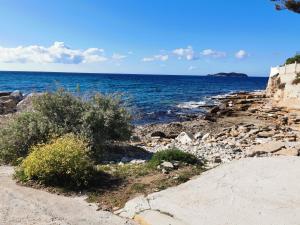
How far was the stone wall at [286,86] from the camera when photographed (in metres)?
34.0

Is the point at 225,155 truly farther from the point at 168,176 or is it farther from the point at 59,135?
the point at 59,135

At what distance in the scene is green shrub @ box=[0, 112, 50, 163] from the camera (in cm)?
1213

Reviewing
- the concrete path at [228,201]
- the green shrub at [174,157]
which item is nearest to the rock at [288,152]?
the concrete path at [228,201]

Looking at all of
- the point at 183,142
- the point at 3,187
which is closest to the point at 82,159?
the point at 3,187

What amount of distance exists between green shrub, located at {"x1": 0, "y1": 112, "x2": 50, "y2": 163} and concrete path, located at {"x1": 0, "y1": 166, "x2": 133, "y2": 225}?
334 cm

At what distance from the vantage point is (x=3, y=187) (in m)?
8.98

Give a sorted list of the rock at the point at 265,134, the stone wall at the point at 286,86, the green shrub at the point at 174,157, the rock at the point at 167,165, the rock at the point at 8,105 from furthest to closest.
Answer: the stone wall at the point at 286,86
the rock at the point at 8,105
the rock at the point at 265,134
the green shrub at the point at 174,157
the rock at the point at 167,165

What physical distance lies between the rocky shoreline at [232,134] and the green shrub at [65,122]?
2.04 meters

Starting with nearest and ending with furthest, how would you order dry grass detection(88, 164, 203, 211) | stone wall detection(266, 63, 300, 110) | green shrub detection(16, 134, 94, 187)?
dry grass detection(88, 164, 203, 211) → green shrub detection(16, 134, 94, 187) → stone wall detection(266, 63, 300, 110)

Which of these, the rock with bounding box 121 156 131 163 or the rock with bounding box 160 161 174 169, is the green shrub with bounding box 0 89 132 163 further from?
A: the rock with bounding box 160 161 174 169

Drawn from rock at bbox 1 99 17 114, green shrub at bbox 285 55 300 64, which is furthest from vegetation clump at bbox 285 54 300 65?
rock at bbox 1 99 17 114

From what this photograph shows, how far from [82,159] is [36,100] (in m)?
4.66

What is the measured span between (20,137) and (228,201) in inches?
284

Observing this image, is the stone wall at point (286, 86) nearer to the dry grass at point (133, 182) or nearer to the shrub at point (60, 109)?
the shrub at point (60, 109)
